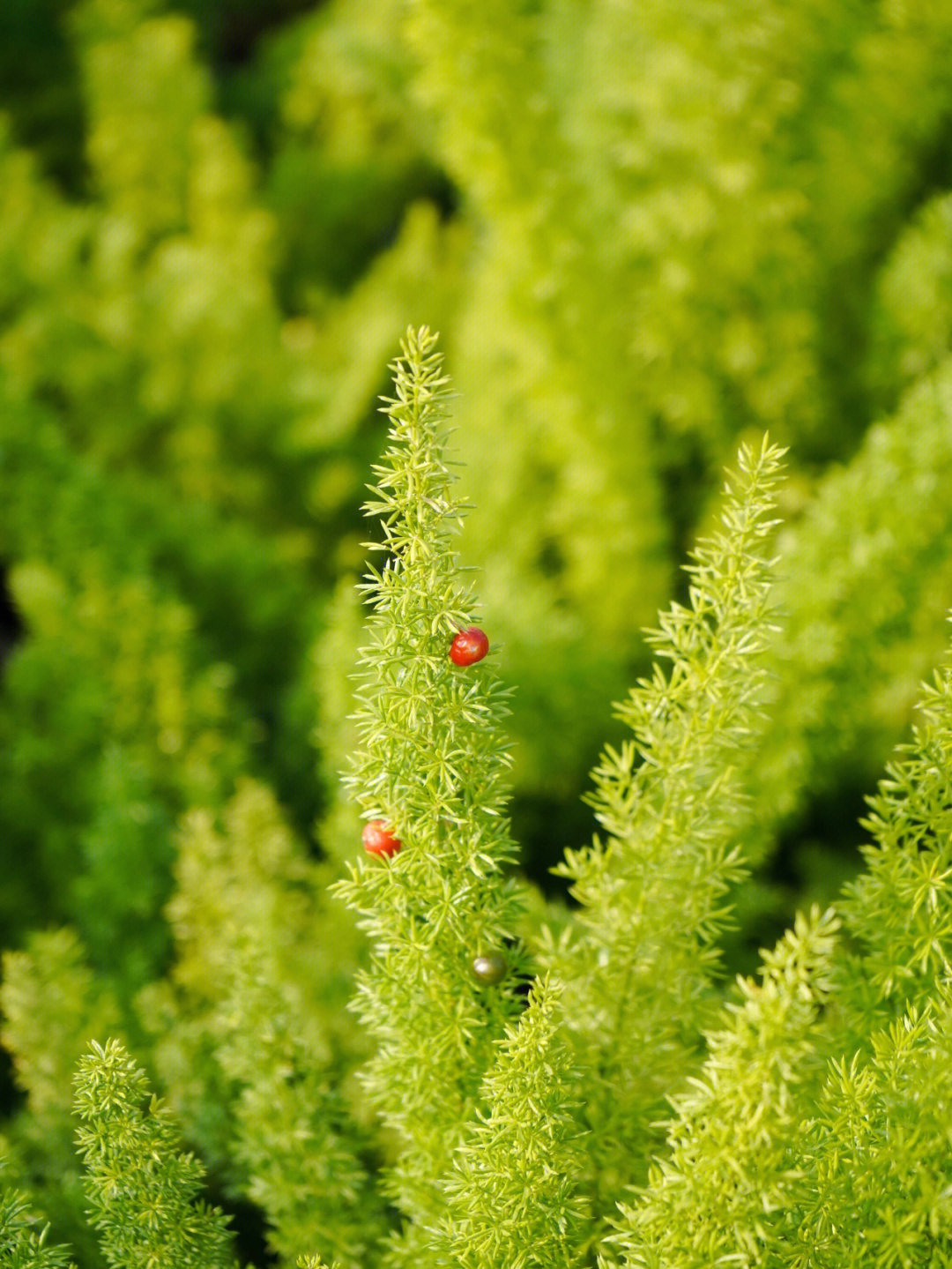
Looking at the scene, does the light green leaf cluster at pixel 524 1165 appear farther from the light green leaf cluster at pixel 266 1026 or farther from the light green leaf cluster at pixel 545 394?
the light green leaf cluster at pixel 545 394

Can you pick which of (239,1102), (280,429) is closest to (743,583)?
(239,1102)

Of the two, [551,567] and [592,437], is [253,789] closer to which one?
[592,437]

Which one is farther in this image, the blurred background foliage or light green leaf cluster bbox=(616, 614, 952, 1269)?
the blurred background foliage

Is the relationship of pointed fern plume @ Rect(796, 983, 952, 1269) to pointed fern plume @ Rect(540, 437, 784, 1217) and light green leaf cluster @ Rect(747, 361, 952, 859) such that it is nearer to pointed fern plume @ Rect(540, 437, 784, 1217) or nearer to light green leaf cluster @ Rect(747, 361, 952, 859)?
pointed fern plume @ Rect(540, 437, 784, 1217)

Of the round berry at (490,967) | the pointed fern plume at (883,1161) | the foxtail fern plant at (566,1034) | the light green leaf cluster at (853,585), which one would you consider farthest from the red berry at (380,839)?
the light green leaf cluster at (853,585)

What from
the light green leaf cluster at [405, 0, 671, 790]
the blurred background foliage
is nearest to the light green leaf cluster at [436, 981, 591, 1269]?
the blurred background foliage

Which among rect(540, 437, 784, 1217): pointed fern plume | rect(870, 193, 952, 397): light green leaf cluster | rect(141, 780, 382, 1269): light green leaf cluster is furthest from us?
rect(870, 193, 952, 397): light green leaf cluster
